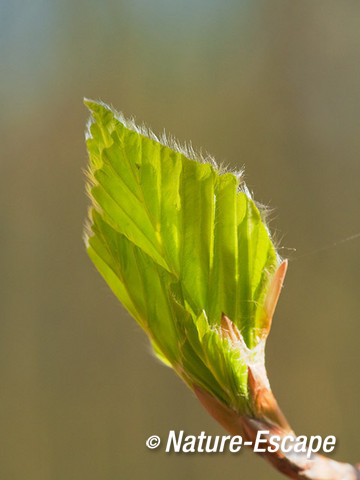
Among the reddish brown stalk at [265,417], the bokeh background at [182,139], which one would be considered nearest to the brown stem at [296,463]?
the reddish brown stalk at [265,417]

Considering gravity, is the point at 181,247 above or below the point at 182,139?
below

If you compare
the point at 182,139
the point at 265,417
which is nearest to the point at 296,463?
the point at 265,417

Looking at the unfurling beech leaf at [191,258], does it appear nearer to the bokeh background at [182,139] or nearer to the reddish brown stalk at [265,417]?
the reddish brown stalk at [265,417]

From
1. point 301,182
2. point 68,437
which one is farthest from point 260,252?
point 68,437

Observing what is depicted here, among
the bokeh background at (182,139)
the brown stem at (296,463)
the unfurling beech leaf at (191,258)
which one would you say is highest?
the bokeh background at (182,139)

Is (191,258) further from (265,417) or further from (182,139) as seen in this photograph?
(182,139)

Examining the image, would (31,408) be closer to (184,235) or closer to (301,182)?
(301,182)
